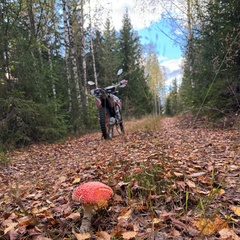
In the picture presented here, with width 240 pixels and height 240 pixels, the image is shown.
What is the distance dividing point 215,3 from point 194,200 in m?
7.31

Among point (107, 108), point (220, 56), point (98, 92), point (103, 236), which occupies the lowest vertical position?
point (103, 236)

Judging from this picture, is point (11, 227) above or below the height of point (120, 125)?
below

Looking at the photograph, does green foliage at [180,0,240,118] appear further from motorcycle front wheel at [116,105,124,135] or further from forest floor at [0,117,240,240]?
forest floor at [0,117,240,240]

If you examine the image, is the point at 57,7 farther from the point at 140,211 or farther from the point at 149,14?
the point at 140,211

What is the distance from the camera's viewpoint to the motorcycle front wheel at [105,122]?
6.49 metres

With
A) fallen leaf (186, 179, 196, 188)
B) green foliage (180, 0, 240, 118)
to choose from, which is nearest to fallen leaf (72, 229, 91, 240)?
fallen leaf (186, 179, 196, 188)

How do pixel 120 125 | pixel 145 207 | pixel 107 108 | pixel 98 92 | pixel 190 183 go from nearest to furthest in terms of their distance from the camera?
pixel 145 207 < pixel 190 183 < pixel 98 92 < pixel 107 108 < pixel 120 125

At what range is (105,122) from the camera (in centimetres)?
655

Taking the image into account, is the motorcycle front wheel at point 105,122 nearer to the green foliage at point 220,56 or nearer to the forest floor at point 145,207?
the green foliage at point 220,56

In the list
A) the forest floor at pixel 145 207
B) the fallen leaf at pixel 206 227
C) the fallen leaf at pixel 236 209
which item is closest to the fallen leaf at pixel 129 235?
the forest floor at pixel 145 207

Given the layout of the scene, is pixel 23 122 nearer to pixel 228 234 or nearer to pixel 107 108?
pixel 107 108

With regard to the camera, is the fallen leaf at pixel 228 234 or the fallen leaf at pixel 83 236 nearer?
the fallen leaf at pixel 228 234

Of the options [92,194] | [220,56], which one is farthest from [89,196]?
[220,56]

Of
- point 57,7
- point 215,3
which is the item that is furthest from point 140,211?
point 57,7
